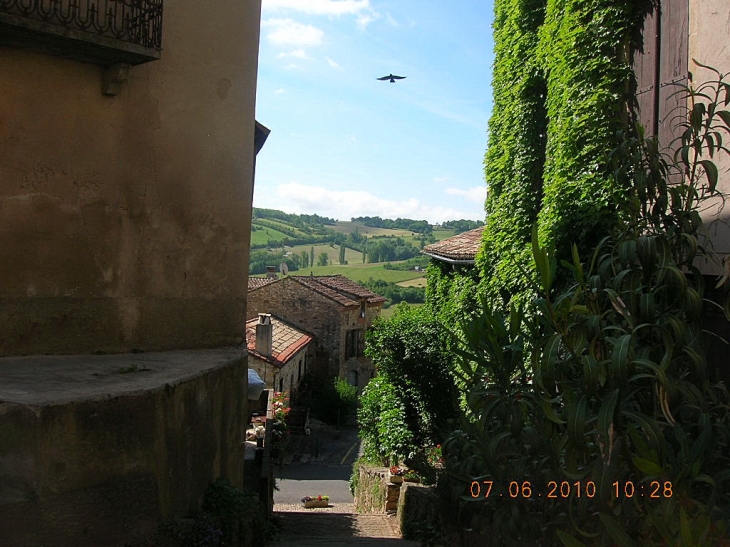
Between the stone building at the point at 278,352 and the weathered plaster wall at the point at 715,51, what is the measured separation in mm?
15679

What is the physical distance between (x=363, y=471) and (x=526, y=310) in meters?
8.33

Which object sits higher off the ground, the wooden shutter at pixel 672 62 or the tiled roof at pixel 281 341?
the wooden shutter at pixel 672 62

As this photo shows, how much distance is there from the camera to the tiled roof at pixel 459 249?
1380 centimetres

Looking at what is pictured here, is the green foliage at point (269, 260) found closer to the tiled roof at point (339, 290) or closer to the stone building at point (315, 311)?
the tiled roof at point (339, 290)

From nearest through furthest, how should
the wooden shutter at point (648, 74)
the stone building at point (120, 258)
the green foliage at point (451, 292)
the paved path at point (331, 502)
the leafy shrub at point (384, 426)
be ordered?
the stone building at point (120, 258) → the wooden shutter at point (648, 74) → the paved path at point (331, 502) → the green foliage at point (451, 292) → the leafy shrub at point (384, 426)

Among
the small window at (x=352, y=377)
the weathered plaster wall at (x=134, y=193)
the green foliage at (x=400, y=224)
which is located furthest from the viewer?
the green foliage at (x=400, y=224)

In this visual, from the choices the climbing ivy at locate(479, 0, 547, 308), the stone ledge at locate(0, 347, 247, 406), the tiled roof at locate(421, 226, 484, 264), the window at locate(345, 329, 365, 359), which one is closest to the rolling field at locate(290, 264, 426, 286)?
the window at locate(345, 329, 365, 359)

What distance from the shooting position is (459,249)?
14.6m

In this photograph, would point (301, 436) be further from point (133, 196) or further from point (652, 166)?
point (652, 166)

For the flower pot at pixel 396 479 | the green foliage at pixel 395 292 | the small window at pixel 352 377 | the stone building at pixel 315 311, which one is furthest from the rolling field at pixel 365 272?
the flower pot at pixel 396 479

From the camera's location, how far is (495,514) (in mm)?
4633

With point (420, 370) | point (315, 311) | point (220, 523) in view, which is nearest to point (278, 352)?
point (315, 311)

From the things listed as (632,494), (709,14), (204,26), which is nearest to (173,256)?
(204,26)

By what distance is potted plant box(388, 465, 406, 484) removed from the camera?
45.0 feet
